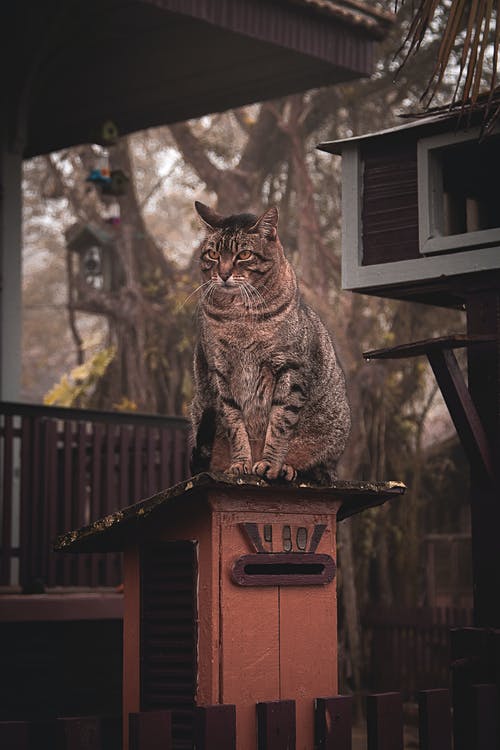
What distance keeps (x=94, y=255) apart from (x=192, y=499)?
33.3 ft

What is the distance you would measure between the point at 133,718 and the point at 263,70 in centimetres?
863

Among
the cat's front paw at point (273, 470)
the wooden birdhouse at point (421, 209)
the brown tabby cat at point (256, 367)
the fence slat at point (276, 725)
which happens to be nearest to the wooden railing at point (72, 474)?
the wooden birdhouse at point (421, 209)

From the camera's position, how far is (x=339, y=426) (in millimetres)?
5672

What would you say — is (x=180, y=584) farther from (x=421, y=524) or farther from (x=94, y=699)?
(x=421, y=524)

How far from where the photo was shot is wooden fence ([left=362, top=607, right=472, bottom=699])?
42.3 feet

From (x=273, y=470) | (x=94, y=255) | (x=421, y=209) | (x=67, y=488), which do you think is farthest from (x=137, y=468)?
(x=94, y=255)

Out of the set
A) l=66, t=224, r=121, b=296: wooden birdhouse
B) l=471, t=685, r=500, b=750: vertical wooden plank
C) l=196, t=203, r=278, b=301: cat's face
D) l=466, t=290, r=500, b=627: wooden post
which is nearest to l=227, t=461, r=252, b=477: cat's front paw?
l=196, t=203, r=278, b=301: cat's face

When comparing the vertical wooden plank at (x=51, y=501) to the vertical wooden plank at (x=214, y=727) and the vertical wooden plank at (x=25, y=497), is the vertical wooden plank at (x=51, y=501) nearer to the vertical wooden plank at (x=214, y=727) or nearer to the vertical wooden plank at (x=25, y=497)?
the vertical wooden plank at (x=25, y=497)

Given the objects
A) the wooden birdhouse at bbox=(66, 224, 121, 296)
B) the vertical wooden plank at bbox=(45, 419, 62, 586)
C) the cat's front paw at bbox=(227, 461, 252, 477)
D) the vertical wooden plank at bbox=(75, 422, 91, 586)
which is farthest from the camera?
the wooden birdhouse at bbox=(66, 224, 121, 296)

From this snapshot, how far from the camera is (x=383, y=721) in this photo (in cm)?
439

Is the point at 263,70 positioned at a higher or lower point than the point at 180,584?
higher

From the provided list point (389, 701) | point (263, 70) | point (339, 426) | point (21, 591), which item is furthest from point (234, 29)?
point (389, 701)

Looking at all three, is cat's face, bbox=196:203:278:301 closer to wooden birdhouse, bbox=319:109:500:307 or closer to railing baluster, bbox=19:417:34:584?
wooden birdhouse, bbox=319:109:500:307

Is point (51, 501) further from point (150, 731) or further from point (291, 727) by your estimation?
point (150, 731)
